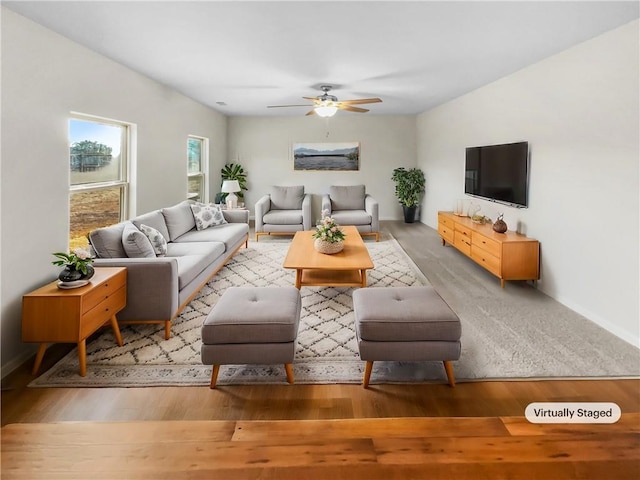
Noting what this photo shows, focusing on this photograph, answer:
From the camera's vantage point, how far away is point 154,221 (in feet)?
13.6

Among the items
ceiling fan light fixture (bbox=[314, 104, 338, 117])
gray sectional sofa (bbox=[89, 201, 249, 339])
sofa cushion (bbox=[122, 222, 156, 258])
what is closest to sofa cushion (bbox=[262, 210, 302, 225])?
ceiling fan light fixture (bbox=[314, 104, 338, 117])

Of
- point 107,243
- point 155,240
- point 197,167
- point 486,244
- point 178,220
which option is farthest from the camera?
point 197,167

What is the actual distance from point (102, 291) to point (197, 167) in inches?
200

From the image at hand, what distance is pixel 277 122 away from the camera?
8.36m

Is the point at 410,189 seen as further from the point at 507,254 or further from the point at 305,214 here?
the point at 507,254

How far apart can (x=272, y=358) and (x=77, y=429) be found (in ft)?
3.25

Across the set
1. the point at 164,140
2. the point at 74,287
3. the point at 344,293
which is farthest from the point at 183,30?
the point at 344,293

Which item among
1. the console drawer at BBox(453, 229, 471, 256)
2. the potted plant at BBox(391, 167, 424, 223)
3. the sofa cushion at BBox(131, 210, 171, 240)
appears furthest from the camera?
the potted plant at BBox(391, 167, 424, 223)

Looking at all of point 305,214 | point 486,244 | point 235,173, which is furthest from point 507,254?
point 235,173

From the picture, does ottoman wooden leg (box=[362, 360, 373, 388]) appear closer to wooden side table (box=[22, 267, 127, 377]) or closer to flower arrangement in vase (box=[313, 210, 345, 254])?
wooden side table (box=[22, 267, 127, 377])

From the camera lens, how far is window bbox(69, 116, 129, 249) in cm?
357

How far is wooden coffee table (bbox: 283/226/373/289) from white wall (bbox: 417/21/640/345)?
6.05ft

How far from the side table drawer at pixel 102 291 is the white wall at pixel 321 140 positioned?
6055 millimetres

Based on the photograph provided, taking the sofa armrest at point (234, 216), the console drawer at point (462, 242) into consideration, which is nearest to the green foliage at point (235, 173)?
the sofa armrest at point (234, 216)
